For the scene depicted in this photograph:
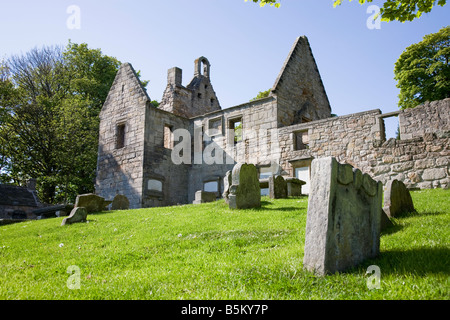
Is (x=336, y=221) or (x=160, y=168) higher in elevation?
(x=160, y=168)

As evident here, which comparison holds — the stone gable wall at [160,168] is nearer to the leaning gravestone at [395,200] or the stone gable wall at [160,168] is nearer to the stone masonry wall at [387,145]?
the stone masonry wall at [387,145]

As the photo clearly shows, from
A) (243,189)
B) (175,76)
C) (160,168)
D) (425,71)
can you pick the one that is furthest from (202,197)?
(425,71)

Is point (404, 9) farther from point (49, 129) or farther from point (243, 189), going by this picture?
point (49, 129)

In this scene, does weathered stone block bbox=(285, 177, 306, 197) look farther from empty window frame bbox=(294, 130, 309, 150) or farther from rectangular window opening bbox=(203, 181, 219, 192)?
rectangular window opening bbox=(203, 181, 219, 192)

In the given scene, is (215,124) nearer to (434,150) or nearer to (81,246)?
(434,150)

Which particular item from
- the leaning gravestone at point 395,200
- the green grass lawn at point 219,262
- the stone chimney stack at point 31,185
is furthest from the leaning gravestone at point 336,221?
the stone chimney stack at point 31,185

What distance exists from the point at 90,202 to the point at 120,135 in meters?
9.27

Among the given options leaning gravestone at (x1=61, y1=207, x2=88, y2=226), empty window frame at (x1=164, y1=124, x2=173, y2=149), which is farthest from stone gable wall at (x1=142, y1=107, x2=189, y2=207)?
leaning gravestone at (x1=61, y1=207, x2=88, y2=226)

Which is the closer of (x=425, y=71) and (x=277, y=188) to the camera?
(x=277, y=188)

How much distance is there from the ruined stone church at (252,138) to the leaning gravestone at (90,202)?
17.1ft

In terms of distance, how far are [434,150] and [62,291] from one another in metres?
13.8

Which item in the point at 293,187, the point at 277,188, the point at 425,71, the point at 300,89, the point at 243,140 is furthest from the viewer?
the point at 425,71

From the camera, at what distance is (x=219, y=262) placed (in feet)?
17.6

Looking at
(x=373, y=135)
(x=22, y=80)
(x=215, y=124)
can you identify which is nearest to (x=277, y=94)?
(x=215, y=124)
